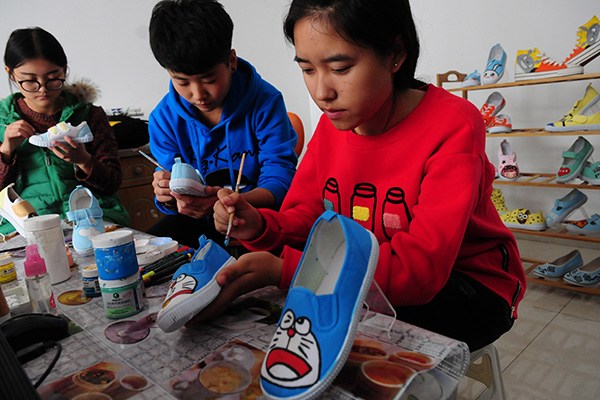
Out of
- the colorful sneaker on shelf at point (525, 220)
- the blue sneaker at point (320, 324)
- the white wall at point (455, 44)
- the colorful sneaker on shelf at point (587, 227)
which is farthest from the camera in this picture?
the white wall at point (455, 44)

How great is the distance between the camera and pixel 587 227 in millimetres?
1836

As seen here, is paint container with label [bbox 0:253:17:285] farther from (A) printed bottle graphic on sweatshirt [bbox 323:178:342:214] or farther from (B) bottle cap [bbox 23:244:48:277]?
(A) printed bottle graphic on sweatshirt [bbox 323:178:342:214]

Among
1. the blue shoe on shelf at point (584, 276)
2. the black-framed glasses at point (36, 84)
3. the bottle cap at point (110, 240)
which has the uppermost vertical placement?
the black-framed glasses at point (36, 84)

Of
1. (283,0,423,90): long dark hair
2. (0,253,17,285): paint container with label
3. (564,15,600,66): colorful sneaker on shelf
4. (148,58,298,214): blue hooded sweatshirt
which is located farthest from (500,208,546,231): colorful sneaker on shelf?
(0,253,17,285): paint container with label

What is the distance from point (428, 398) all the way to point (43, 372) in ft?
1.47

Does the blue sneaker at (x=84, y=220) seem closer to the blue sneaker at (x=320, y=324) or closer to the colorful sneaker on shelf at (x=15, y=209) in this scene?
the colorful sneaker on shelf at (x=15, y=209)

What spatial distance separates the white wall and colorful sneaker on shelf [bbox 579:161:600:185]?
0.48 m

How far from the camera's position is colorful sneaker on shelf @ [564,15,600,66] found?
1.72 meters

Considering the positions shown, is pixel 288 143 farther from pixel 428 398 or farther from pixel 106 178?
pixel 428 398

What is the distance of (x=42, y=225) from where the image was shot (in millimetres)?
788

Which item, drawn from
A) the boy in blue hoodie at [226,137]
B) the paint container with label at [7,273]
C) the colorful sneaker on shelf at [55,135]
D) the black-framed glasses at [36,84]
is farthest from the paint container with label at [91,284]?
the black-framed glasses at [36,84]

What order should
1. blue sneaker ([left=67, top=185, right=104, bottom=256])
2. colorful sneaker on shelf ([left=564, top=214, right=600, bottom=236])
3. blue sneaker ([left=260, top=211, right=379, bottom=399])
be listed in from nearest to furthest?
blue sneaker ([left=260, top=211, right=379, bottom=399]) < blue sneaker ([left=67, top=185, right=104, bottom=256]) < colorful sneaker on shelf ([left=564, top=214, right=600, bottom=236])

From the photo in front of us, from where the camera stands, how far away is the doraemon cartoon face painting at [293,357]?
42 cm

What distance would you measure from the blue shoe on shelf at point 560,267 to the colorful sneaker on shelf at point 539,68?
785 millimetres
